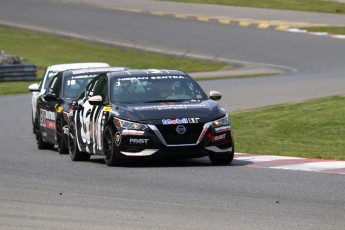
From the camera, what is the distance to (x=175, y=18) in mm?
52438

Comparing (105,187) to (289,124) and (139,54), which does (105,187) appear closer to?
(289,124)

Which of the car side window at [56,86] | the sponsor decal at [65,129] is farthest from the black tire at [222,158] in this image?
the car side window at [56,86]

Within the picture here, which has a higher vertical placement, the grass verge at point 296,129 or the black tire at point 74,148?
the black tire at point 74,148

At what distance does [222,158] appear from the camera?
1475 centimetres

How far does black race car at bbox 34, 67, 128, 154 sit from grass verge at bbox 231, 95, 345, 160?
2682mm

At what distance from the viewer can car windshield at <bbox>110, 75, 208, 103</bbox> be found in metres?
15.4

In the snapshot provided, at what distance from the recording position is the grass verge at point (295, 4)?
5231 centimetres

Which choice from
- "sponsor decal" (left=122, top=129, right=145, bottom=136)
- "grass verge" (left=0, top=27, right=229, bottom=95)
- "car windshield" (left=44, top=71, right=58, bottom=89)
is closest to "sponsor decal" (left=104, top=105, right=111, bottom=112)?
"sponsor decal" (left=122, top=129, right=145, bottom=136)

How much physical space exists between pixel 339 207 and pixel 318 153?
6.47 meters

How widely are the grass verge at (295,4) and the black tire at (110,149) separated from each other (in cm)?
3733

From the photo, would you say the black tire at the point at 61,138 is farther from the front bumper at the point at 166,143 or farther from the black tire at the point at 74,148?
the front bumper at the point at 166,143

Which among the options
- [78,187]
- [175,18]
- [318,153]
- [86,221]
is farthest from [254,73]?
[86,221]

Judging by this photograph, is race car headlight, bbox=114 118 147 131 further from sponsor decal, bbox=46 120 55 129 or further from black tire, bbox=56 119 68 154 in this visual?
sponsor decal, bbox=46 120 55 129

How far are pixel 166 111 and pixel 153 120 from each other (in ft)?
Answer: 0.82
